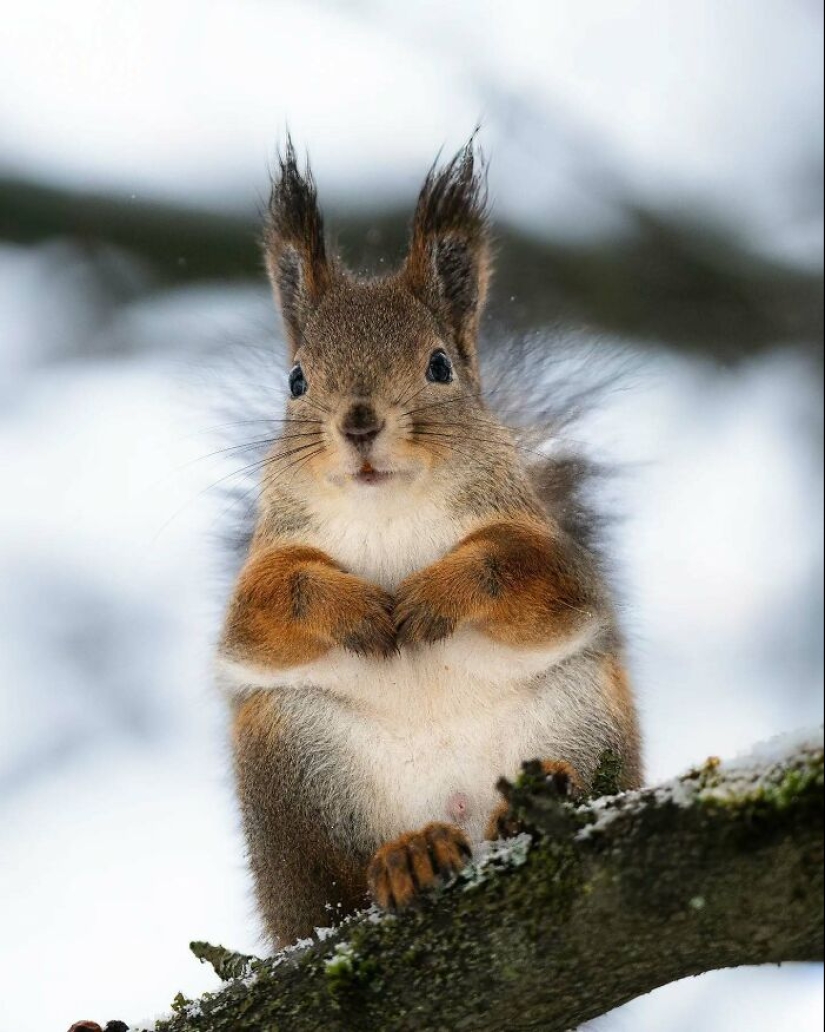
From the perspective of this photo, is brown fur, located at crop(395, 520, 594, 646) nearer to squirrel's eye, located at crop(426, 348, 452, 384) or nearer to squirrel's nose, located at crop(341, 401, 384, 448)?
squirrel's nose, located at crop(341, 401, 384, 448)

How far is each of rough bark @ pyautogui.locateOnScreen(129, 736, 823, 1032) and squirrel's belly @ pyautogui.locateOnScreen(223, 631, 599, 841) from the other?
1.75 ft

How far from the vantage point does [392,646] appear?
276cm

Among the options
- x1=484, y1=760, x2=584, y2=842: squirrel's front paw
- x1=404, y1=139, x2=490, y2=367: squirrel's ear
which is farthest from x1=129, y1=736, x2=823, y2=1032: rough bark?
x1=404, y1=139, x2=490, y2=367: squirrel's ear

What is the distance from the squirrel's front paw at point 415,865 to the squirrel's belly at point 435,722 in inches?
16.3

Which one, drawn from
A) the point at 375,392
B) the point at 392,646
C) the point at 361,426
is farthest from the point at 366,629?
the point at 375,392

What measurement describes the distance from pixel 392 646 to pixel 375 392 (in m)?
0.56

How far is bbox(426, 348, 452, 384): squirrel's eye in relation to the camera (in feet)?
10.3

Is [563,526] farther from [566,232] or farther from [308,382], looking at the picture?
[566,232]

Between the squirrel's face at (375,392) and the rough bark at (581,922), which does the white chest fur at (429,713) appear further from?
the rough bark at (581,922)

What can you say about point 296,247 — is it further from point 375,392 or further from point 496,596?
point 496,596

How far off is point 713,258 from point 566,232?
43cm

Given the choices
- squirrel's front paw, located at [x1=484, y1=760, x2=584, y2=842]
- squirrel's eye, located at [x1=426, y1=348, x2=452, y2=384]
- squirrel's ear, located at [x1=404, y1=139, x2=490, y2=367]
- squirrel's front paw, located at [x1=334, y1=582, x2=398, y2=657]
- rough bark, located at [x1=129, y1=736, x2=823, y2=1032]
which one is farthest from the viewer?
squirrel's ear, located at [x1=404, y1=139, x2=490, y2=367]

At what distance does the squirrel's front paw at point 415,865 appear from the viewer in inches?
86.8

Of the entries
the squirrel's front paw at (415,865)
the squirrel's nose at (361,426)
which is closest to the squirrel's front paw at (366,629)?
the squirrel's nose at (361,426)
